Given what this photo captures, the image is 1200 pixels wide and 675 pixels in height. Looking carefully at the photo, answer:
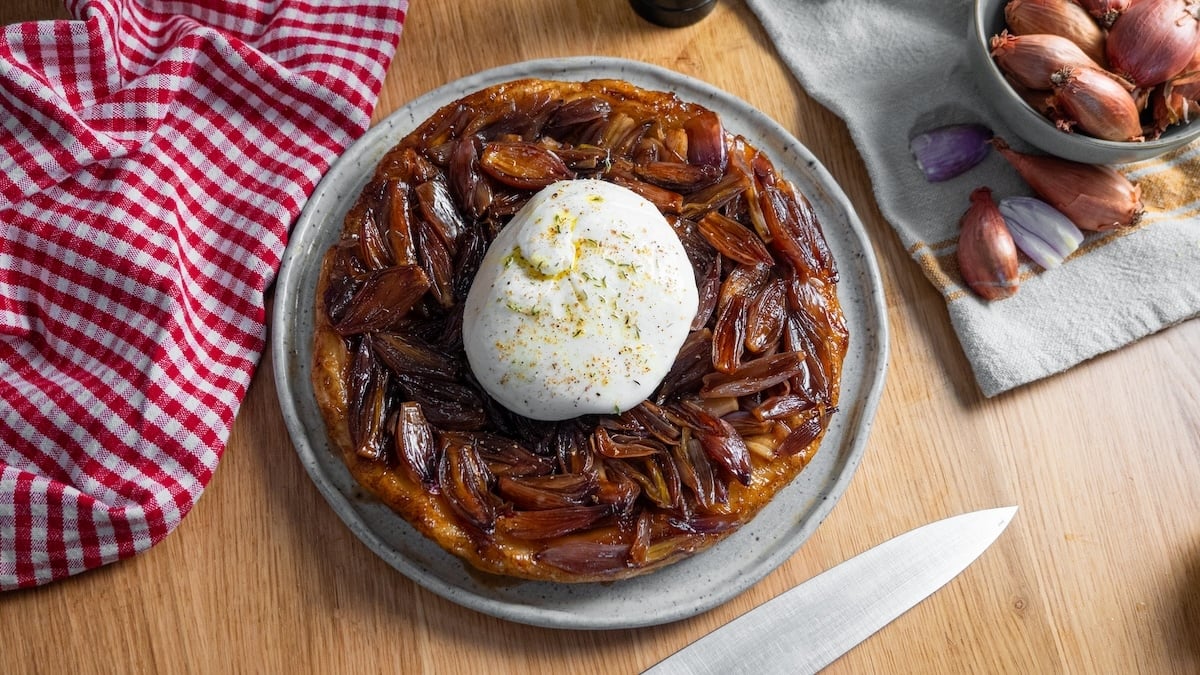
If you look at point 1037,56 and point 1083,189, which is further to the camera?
point 1083,189

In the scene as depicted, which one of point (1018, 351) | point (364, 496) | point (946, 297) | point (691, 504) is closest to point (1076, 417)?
point (1018, 351)

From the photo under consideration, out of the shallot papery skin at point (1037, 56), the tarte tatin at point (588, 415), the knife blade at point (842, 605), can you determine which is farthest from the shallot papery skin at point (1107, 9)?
the knife blade at point (842, 605)

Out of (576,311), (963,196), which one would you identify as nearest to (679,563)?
(576,311)

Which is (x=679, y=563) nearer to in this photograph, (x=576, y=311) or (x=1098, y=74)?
(x=576, y=311)

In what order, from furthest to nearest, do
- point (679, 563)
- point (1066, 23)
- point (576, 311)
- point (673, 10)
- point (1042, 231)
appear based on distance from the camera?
1. point (673, 10)
2. point (1042, 231)
3. point (1066, 23)
4. point (679, 563)
5. point (576, 311)

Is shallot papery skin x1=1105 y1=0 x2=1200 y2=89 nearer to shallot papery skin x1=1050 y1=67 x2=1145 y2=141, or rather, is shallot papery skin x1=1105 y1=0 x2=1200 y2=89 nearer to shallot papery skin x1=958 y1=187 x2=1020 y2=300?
shallot papery skin x1=1050 y1=67 x2=1145 y2=141

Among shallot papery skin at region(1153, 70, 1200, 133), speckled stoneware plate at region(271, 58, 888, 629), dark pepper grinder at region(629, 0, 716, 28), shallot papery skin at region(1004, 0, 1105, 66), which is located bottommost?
speckled stoneware plate at region(271, 58, 888, 629)

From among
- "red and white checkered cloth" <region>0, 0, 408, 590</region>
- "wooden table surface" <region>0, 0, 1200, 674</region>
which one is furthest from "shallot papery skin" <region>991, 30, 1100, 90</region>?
"red and white checkered cloth" <region>0, 0, 408, 590</region>

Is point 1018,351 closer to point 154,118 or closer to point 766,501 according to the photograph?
point 766,501
